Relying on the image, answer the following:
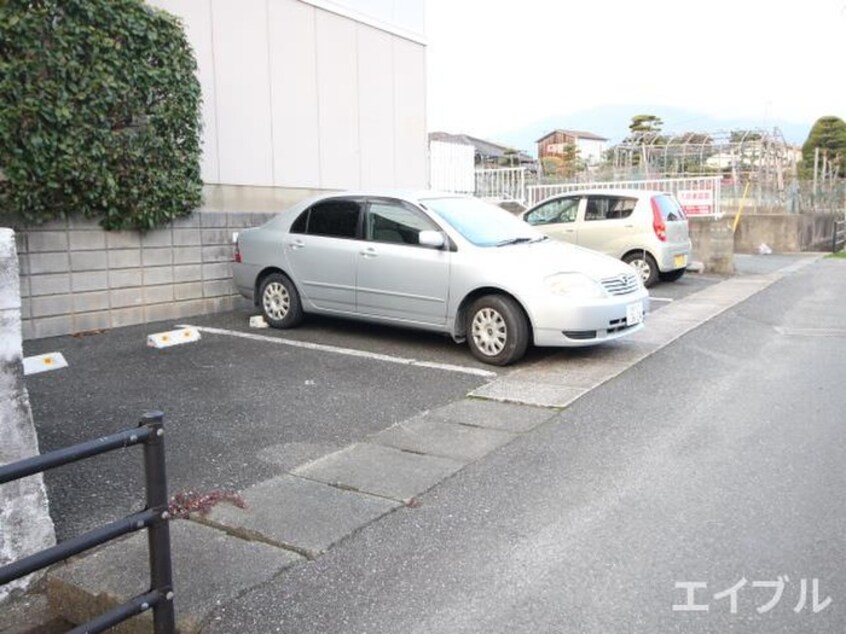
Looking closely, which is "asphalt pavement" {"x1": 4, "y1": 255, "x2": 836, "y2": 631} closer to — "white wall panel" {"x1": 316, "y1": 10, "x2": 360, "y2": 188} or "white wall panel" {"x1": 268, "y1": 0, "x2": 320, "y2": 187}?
"white wall panel" {"x1": 268, "y1": 0, "x2": 320, "y2": 187}

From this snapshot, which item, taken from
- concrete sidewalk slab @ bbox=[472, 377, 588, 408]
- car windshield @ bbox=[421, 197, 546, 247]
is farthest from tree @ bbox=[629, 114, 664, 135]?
concrete sidewalk slab @ bbox=[472, 377, 588, 408]

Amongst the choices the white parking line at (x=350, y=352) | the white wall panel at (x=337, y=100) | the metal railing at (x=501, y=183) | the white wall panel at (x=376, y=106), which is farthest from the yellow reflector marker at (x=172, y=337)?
the metal railing at (x=501, y=183)

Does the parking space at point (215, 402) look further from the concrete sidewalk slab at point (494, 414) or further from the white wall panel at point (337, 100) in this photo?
the white wall panel at point (337, 100)

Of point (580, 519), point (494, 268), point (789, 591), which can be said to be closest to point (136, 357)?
point (494, 268)

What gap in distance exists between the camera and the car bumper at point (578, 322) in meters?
6.95

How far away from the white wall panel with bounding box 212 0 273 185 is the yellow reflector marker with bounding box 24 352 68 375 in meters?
3.86

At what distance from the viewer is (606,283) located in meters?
7.24

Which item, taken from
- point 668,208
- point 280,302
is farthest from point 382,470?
point 668,208

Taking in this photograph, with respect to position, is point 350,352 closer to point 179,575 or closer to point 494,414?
point 494,414

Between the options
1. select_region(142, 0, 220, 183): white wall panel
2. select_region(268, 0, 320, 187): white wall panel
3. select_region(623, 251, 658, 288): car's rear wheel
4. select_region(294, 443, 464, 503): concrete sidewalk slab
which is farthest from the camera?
select_region(623, 251, 658, 288): car's rear wheel

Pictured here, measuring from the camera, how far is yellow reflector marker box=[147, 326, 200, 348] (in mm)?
8023

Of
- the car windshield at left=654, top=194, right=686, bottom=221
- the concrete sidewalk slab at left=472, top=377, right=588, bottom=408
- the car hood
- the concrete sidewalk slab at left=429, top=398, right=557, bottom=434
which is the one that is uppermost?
the car windshield at left=654, top=194, right=686, bottom=221

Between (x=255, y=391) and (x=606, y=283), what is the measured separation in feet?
11.1

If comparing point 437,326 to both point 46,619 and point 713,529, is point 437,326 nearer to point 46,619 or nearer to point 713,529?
point 713,529
